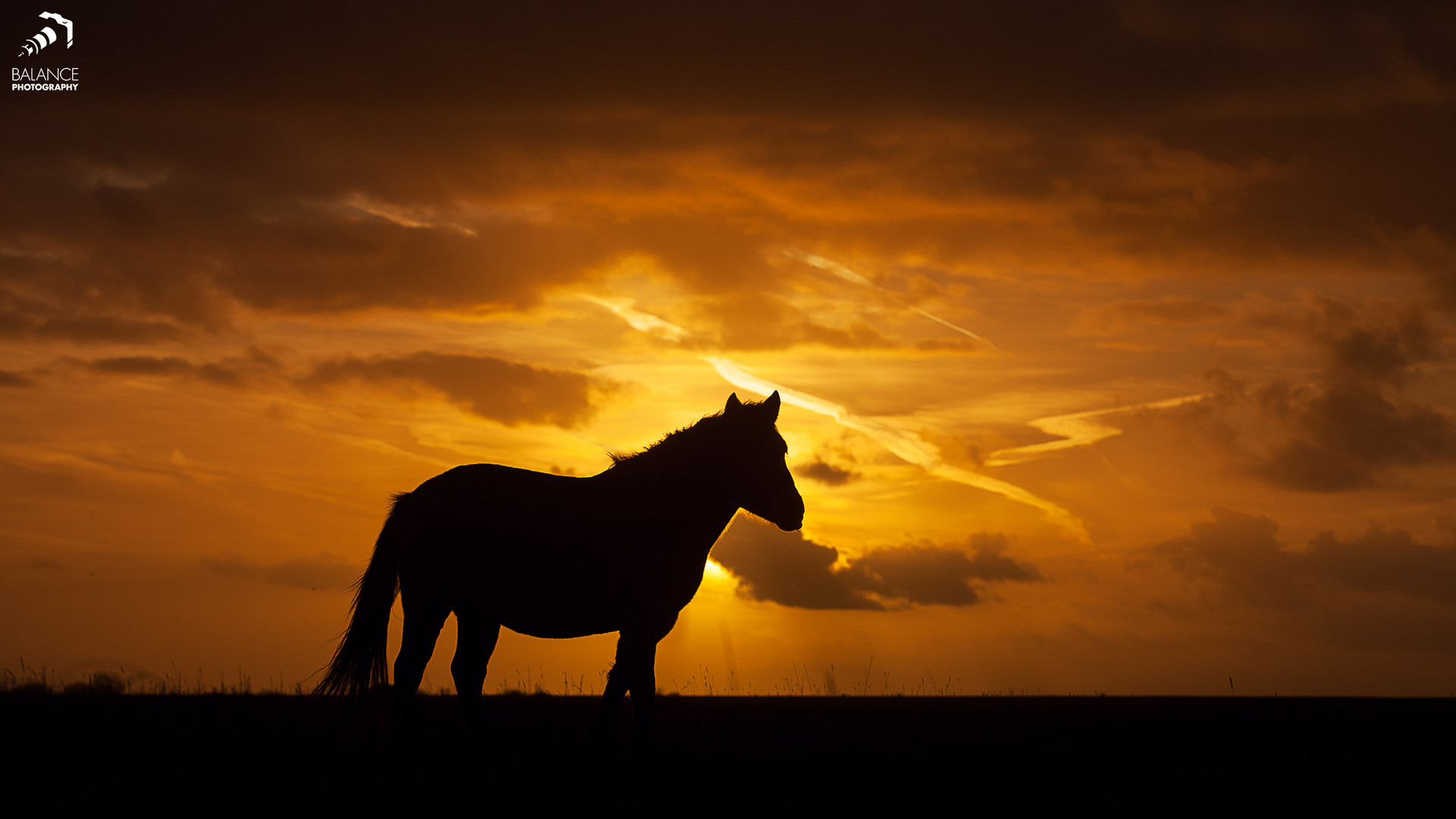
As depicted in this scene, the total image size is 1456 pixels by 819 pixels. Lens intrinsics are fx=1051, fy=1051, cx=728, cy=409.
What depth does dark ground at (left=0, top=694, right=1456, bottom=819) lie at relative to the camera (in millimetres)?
7238

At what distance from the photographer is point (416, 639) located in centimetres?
1022

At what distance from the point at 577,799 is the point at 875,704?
10799 mm

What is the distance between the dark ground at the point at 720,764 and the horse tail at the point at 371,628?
30 cm

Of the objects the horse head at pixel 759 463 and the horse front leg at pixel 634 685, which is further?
the horse head at pixel 759 463

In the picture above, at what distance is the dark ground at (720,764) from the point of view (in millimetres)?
7238

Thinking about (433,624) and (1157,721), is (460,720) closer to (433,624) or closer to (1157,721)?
(433,624)

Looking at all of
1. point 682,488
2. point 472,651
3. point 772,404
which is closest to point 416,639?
point 472,651

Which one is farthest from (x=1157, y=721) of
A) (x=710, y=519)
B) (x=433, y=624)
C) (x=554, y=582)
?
(x=433, y=624)

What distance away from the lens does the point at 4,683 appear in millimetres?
15188

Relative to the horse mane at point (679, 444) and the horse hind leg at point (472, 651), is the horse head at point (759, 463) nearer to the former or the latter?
the horse mane at point (679, 444)

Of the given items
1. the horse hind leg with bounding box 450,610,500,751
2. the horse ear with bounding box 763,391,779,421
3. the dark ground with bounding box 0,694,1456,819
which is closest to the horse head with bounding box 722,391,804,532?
the horse ear with bounding box 763,391,779,421

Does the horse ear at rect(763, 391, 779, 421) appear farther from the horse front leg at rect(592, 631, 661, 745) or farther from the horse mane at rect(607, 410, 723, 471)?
the horse front leg at rect(592, 631, 661, 745)

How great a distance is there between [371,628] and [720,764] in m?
4.08

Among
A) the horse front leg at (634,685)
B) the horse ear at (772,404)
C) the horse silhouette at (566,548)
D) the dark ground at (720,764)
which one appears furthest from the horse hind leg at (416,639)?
the horse ear at (772,404)
